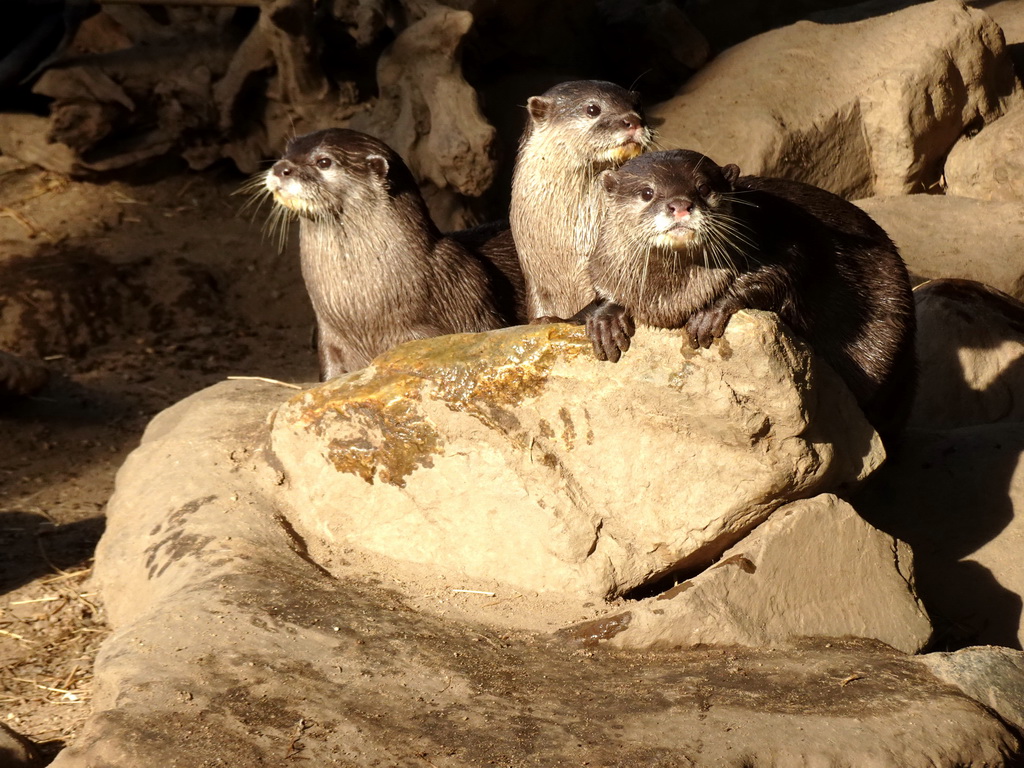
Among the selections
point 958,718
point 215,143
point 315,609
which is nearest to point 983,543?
point 958,718

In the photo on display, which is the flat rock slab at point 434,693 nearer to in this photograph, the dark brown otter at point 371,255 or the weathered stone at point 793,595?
the weathered stone at point 793,595

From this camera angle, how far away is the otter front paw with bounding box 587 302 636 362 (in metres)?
2.98

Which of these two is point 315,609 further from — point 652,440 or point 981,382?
point 981,382

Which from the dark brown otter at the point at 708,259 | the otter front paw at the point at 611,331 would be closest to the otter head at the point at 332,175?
the dark brown otter at the point at 708,259

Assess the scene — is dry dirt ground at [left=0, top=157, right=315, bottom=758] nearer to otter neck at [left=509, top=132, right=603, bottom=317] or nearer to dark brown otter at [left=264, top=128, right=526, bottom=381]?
dark brown otter at [left=264, top=128, right=526, bottom=381]

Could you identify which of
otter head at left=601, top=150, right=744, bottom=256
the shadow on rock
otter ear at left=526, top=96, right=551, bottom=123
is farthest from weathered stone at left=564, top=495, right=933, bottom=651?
the shadow on rock

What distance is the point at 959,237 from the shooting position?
5738 mm

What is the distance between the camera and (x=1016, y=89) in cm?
692

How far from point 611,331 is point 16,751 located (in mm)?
1638

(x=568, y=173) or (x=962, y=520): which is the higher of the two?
(x=568, y=173)

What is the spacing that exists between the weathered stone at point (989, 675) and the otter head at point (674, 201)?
1.07 m

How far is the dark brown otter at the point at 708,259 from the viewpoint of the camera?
114 inches

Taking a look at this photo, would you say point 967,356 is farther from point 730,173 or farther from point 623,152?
point 730,173

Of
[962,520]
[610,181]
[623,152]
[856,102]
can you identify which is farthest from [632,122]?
[856,102]
